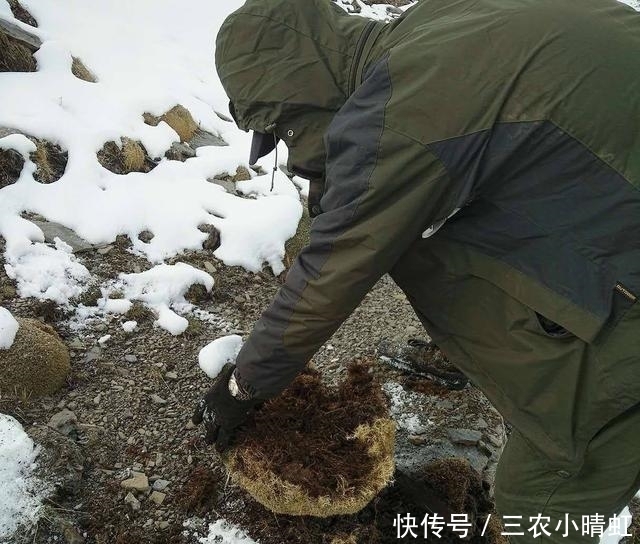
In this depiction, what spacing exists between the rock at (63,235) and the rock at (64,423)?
65.1 inches

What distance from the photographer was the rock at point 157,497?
9.51 feet

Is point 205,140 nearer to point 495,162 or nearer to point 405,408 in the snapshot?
point 405,408

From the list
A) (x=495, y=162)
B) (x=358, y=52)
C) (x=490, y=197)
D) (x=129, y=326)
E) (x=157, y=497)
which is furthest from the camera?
(x=129, y=326)

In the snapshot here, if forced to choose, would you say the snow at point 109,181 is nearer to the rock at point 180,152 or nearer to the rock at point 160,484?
the rock at point 180,152

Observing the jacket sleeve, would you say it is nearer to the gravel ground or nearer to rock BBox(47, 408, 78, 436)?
Answer: the gravel ground

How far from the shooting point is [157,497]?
292 cm

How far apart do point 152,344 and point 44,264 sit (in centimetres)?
113

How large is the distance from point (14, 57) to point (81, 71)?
0.76 metres

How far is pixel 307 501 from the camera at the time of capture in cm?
247

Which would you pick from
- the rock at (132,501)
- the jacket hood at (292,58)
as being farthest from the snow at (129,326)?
the jacket hood at (292,58)

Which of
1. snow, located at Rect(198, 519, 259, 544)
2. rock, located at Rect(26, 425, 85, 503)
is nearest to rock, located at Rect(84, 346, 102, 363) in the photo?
rock, located at Rect(26, 425, 85, 503)

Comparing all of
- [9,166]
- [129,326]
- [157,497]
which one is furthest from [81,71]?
[157,497]

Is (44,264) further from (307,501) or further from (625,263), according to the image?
(625,263)

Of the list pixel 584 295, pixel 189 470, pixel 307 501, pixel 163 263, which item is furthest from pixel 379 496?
pixel 163 263
